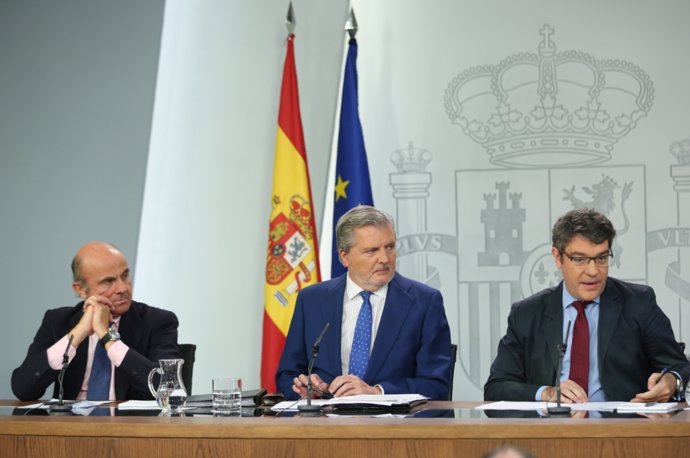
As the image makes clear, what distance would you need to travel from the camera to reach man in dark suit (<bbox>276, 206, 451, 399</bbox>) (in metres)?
3.83

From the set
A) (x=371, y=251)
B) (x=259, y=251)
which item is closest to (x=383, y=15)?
(x=259, y=251)

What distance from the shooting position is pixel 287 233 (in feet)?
17.4

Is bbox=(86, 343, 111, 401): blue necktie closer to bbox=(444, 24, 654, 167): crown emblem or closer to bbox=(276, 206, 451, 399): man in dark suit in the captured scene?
bbox=(276, 206, 451, 399): man in dark suit

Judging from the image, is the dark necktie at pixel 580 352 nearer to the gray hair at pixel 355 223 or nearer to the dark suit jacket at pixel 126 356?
the gray hair at pixel 355 223

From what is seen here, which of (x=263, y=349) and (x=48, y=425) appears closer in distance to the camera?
(x=48, y=425)

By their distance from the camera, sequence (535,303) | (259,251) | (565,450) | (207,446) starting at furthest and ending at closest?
1. (259,251)
2. (535,303)
3. (207,446)
4. (565,450)

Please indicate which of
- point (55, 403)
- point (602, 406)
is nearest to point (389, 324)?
point (602, 406)

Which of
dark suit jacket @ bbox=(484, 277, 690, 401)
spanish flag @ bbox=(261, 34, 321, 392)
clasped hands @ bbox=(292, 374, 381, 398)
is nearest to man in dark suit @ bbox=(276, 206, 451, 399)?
clasped hands @ bbox=(292, 374, 381, 398)

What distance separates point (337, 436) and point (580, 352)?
1169 millimetres

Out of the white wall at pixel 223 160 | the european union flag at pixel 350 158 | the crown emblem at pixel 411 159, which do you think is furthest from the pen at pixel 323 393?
the crown emblem at pixel 411 159

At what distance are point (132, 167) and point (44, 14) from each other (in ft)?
3.14

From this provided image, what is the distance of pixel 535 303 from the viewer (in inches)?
149

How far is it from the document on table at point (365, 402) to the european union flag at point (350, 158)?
1.97 metres

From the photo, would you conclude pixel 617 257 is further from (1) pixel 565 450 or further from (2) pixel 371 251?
(1) pixel 565 450
